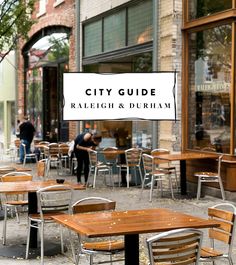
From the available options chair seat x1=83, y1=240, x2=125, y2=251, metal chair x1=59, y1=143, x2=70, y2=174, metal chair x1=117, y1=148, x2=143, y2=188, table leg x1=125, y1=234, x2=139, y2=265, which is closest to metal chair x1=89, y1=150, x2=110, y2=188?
metal chair x1=117, y1=148, x2=143, y2=188

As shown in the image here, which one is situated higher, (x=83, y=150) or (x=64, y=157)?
(x=83, y=150)

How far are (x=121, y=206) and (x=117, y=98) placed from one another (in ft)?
17.1

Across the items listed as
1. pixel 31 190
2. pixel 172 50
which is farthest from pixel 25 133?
pixel 31 190

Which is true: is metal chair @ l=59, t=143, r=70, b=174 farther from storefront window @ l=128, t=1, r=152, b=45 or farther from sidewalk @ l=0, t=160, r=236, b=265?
storefront window @ l=128, t=1, r=152, b=45

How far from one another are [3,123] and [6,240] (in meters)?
24.3

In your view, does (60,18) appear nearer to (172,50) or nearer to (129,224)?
(172,50)

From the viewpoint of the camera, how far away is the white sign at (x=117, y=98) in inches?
266

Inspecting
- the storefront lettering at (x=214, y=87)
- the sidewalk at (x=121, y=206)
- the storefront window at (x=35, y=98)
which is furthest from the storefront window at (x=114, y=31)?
the storefront window at (x=35, y=98)

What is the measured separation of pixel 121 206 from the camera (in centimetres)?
1166

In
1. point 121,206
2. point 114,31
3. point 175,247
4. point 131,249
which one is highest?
point 114,31

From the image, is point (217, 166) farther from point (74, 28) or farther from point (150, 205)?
point (74, 28)

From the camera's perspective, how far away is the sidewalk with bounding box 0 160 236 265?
7508 millimetres

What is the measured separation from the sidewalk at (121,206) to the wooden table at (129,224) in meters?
1.50

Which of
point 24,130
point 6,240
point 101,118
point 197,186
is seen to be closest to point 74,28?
point 24,130
